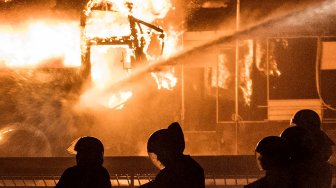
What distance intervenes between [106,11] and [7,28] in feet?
7.19

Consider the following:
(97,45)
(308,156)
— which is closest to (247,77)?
(97,45)

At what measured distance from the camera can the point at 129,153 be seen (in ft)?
42.5

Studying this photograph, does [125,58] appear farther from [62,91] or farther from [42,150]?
[42,150]

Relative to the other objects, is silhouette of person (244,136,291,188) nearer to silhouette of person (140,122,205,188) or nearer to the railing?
silhouette of person (140,122,205,188)

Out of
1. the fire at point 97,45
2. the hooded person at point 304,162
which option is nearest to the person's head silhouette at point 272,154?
the hooded person at point 304,162

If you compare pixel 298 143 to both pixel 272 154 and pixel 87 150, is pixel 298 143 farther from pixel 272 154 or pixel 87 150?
pixel 87 150

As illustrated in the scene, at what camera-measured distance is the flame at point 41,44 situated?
12.7 meters

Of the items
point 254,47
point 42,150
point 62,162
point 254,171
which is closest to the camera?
point 254,171

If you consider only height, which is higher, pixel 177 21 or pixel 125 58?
pixel 177 21

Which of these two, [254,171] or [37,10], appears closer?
[254,171]

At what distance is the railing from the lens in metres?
5.68

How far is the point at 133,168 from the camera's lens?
5762 millimetres

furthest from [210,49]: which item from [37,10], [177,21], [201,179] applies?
[201,179]

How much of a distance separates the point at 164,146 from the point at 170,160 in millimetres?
100
